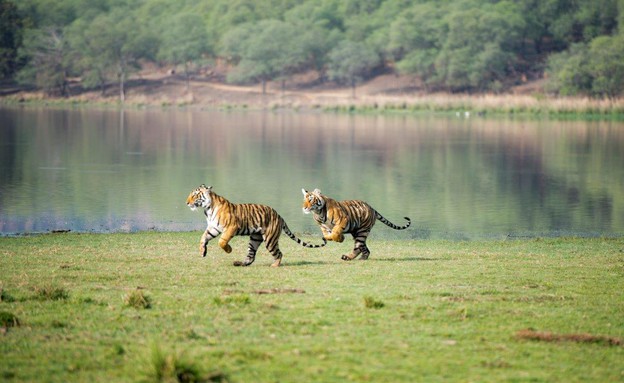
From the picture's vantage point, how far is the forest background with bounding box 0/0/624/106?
94.6 m

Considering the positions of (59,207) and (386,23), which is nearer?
(59,207)

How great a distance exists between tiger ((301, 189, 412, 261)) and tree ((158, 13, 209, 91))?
277ft

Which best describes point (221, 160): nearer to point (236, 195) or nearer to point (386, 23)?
point (236, 195)

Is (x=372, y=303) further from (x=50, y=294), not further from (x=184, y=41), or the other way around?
(x=184, y=41)

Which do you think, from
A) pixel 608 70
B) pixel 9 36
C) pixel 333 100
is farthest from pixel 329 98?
pixel 9 36

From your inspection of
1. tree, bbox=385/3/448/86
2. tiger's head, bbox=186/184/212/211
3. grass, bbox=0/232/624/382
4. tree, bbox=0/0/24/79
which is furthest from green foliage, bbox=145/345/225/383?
tree, bbox=0/0/24/79

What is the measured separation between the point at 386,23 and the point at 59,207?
94245 millimetres

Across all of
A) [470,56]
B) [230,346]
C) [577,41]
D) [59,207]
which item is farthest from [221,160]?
[577,41]

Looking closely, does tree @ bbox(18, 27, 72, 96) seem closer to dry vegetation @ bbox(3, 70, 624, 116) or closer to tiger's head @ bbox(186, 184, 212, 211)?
dry vegetation @ bbox(3, 70, 624, 116)

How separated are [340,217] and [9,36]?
9724cm

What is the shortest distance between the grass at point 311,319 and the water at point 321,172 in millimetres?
7003

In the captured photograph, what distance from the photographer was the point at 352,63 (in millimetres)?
97125

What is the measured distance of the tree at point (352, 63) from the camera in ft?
319

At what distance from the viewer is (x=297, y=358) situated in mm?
8711
